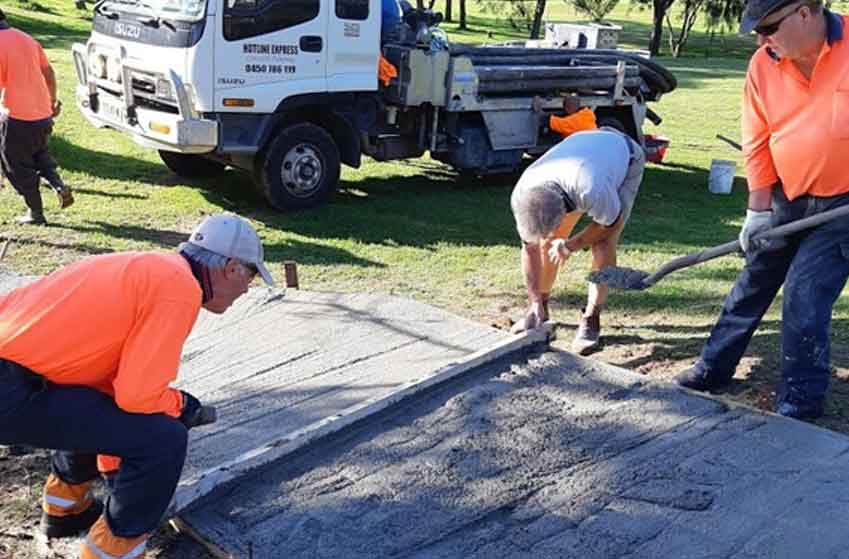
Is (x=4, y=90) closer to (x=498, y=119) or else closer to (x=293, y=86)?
(x=293, y=86)

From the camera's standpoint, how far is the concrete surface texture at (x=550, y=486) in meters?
3.15

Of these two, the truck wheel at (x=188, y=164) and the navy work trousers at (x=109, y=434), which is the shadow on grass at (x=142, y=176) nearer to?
the truck wheel at (x=188, y=164)

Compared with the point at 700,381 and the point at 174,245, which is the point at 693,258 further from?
the point at 174,245

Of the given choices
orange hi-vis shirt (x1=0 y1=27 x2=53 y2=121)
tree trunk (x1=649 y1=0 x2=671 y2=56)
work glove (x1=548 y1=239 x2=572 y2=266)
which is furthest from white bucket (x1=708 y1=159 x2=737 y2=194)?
tree trunk (x1=649 y1=0 x2=671 y2=56)

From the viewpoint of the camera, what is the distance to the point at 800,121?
3.92 meters

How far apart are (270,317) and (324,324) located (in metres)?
0.33

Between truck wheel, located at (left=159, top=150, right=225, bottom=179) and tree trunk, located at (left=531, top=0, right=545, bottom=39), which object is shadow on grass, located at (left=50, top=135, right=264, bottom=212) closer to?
truck wheel, located at (left=159, top=150, right=225, bottom=179)

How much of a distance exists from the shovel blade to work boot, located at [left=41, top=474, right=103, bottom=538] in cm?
279

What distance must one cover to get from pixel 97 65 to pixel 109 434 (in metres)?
6.77

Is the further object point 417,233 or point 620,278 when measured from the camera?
point 417,233

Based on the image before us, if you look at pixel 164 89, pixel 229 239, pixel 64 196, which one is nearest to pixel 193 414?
pixel 229 239

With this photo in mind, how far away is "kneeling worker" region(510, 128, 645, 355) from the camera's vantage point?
4.43m

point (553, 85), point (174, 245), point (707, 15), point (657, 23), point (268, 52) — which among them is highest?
point (707, 15)

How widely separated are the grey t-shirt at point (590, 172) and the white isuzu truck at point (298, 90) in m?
3.91
